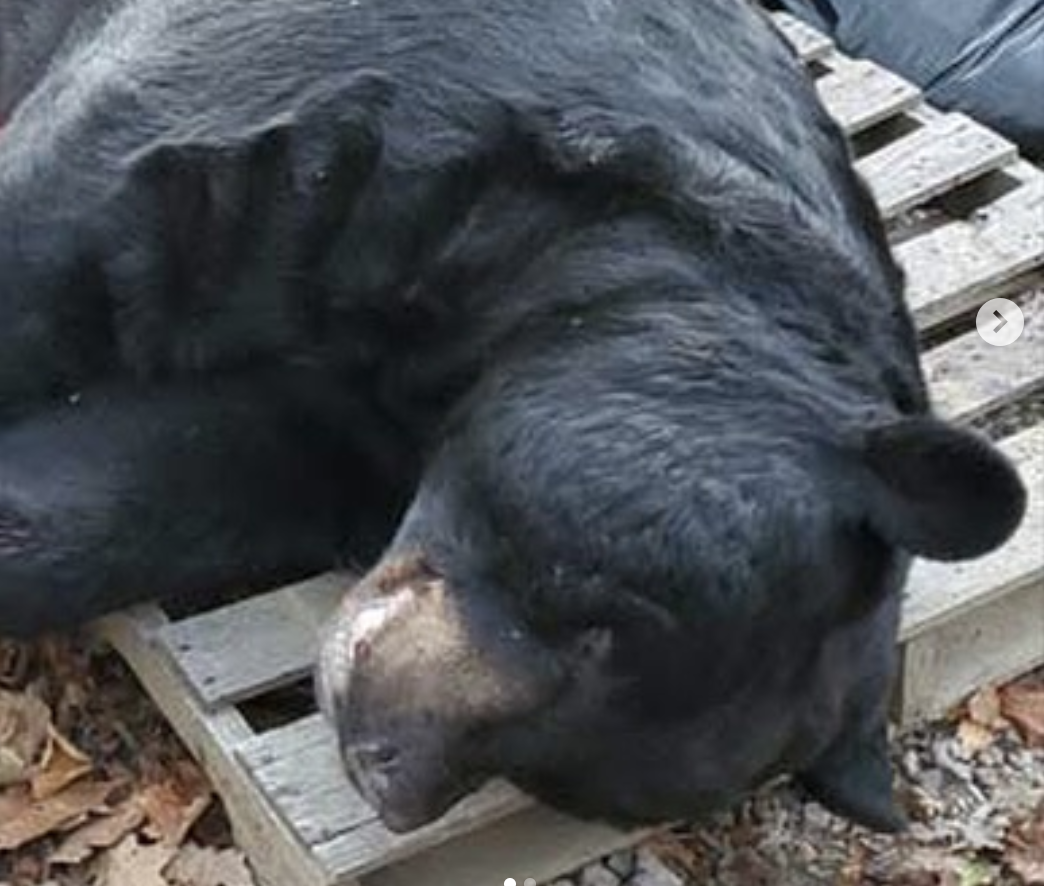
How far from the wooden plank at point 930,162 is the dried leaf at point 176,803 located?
4.79 feet

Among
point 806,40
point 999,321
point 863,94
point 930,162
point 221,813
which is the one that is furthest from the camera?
point 806,40

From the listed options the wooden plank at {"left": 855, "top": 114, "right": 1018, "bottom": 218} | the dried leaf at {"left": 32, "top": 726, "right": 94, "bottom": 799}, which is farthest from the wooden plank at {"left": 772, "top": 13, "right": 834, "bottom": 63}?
the dried leaf at {"left": 32, "top": 726, "right": 94, "bottom": 799}

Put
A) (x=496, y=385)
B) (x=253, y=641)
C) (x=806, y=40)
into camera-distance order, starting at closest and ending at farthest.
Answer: (x=496, y=385) → (x=253, y=641) → (x=806, y=40)

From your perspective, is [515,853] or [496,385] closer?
[496,385]

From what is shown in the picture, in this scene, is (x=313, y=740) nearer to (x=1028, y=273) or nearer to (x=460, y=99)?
(x=460, y=99)

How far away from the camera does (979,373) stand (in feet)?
14.0

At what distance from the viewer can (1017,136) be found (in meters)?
4.95

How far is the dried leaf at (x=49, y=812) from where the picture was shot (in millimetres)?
3787

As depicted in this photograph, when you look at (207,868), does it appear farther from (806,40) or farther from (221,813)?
(806,40)

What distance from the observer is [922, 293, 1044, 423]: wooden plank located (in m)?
4.21

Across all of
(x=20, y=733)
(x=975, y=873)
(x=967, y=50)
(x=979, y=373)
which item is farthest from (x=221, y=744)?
(x=967, y=50)

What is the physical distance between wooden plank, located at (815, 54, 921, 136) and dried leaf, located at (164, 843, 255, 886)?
170cm

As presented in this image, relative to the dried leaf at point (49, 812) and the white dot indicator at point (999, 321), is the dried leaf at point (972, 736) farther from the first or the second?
the dried leaf at point (49, 812)

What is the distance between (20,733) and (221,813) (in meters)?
0.31
